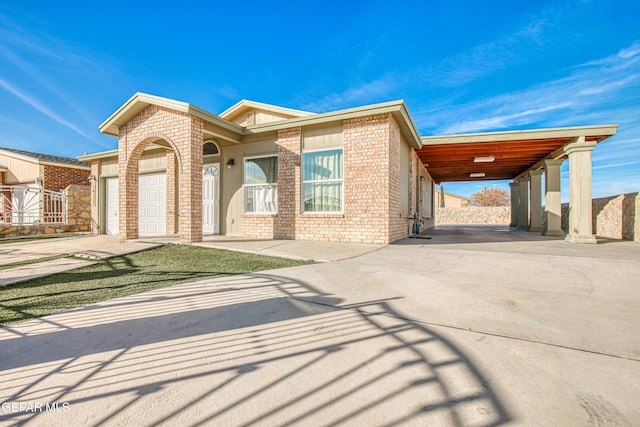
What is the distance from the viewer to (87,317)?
8.88 ft

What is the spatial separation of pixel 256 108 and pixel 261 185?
303 cm

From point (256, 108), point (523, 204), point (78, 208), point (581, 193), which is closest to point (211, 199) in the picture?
point (256, 108)

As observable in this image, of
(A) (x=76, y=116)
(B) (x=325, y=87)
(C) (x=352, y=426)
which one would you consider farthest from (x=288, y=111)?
(A) (x=76, y=116)

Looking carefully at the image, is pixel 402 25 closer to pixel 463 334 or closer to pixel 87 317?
pixel 463 334

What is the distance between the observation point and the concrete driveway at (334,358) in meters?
1.40

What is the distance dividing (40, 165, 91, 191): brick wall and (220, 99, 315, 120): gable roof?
11625mm

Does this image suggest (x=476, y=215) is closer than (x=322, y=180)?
No

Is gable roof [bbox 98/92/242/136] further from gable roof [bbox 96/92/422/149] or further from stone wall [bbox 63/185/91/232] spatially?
stone wall [bbox 63/185/91/232]

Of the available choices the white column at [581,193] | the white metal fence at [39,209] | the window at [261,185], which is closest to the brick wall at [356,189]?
the window at [261,185]

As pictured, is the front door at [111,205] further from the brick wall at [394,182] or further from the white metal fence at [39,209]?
the brick wall at [394,182]

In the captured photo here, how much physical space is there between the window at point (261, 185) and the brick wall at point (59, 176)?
42.4ft

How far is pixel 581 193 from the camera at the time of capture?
8148 millimetres

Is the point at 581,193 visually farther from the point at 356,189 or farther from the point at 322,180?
the point at 322,180

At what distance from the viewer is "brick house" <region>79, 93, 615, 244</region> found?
7.03 m
